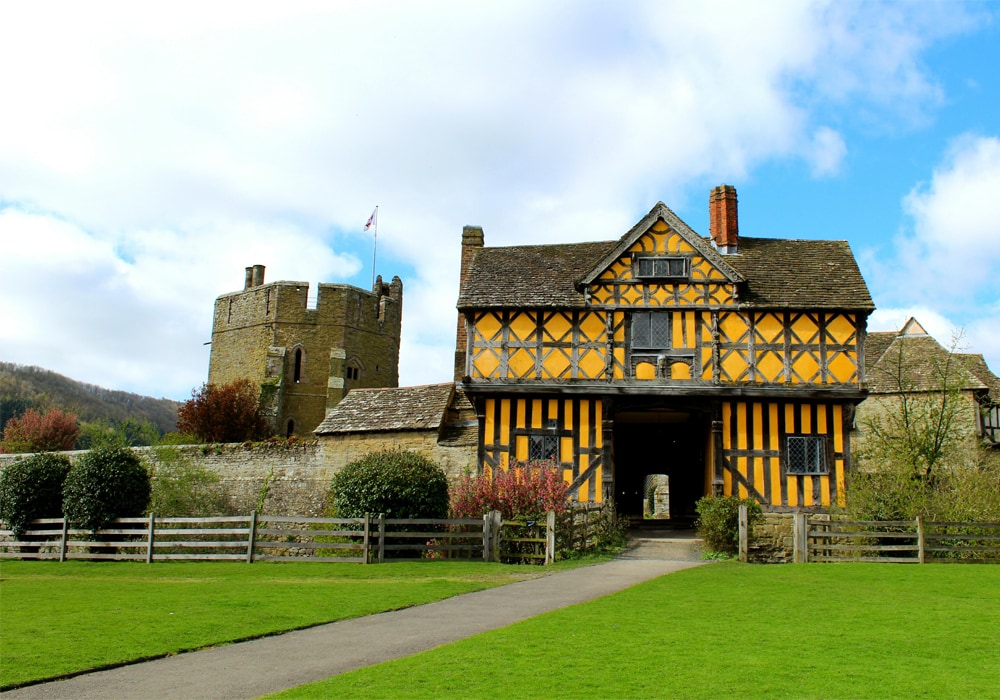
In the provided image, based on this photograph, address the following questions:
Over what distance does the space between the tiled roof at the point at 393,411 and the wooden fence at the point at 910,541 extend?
10612mm

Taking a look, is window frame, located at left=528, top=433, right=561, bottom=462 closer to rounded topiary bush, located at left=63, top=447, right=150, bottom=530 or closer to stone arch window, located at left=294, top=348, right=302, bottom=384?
rounded topiary bush, located at left=63, top=447, right=150, bottom=530

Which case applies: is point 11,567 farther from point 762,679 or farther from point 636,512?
point 636,512

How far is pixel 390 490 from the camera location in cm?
1814

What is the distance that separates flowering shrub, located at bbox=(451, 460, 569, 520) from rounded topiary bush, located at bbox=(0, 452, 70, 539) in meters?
11.2

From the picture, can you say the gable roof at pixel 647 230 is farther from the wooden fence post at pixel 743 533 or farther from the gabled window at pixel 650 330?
the wooden fence post at pixel 743 533

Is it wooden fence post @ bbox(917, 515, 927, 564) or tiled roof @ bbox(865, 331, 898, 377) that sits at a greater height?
tiled roof @ bbox(865, 331, 898, 377)

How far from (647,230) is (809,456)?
715cm

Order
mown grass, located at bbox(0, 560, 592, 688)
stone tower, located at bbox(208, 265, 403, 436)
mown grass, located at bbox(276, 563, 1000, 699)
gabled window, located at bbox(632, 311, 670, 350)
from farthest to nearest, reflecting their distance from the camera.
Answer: stone tower, located at bbox(208, 265, 403, 436) → gabled window, located at bbox(632, 311, 670, 350) → mown grass, located at bbox(0, 560, 592, 688) → mown grass, located at bbox(276, 563, 1000, 699)

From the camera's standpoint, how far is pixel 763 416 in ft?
70.2

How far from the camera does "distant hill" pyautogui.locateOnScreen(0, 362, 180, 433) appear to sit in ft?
243

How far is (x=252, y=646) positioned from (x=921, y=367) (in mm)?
27396

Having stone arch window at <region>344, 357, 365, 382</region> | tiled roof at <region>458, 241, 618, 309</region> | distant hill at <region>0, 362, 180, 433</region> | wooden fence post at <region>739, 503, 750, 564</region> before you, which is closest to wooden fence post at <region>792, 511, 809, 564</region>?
wooden fence post at <region>739, 503, 750, 564</region>

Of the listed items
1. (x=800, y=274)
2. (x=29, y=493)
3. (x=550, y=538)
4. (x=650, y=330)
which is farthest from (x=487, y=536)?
(x=29, y=493)

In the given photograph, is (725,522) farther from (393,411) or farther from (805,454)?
(393,411)
